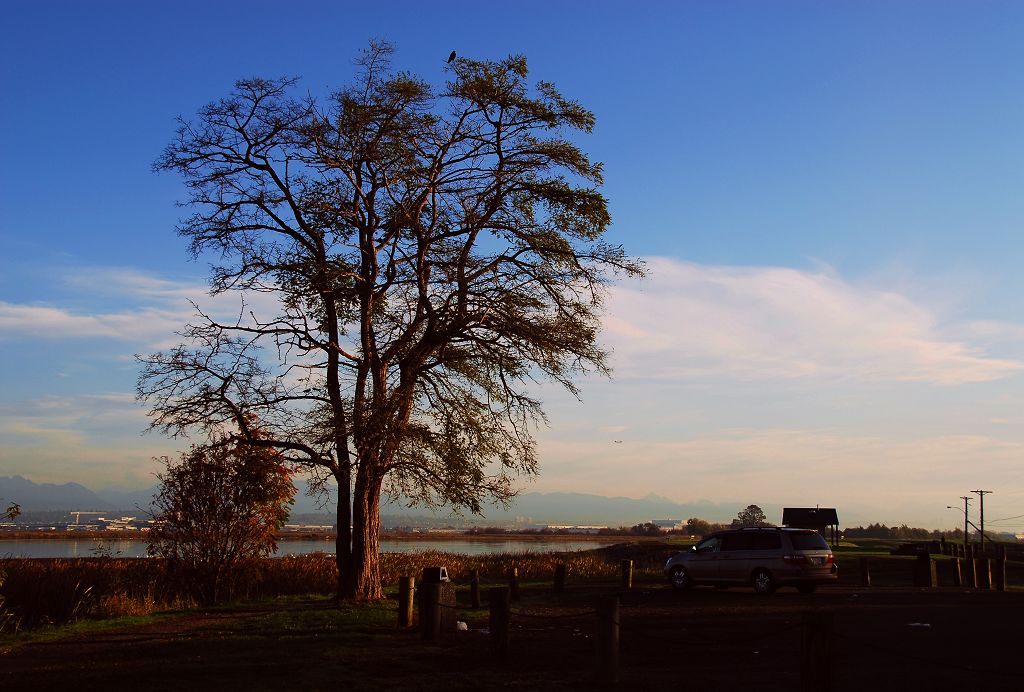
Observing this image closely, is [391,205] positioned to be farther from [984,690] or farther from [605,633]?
[984,690]

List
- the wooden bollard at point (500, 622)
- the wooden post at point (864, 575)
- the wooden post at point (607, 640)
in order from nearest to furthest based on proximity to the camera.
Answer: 1. the wooden post at point (607, 640)
2. the wooden bollard at point (500, 622)
3. the wooden post at point (864, 575)

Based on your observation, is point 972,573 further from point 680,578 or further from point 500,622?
point 500,622

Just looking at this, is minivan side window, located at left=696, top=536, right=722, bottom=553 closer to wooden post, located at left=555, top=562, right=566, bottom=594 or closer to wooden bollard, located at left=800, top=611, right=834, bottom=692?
wooden post, located at left=555, top=562, right=566, bottom=594

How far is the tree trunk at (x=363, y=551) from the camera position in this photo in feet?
67.3

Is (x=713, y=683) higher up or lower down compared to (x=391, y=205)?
lower down

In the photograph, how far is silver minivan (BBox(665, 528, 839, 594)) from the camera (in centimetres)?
2369

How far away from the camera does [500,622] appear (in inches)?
518

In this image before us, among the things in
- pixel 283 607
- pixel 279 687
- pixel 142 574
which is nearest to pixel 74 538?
pixel 142 574

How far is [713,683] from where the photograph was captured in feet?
36.4

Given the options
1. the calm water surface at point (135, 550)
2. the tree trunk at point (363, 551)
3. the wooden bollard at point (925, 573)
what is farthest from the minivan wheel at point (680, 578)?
the calm water surface at point (135, 550)

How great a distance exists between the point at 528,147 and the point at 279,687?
14727 mm

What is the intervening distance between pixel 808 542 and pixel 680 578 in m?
4.08

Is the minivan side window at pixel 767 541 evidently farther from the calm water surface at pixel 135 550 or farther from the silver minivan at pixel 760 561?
the calm water surface at pixel 135 550

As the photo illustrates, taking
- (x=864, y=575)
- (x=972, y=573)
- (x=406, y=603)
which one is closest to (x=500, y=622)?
(x=406, y=603)
